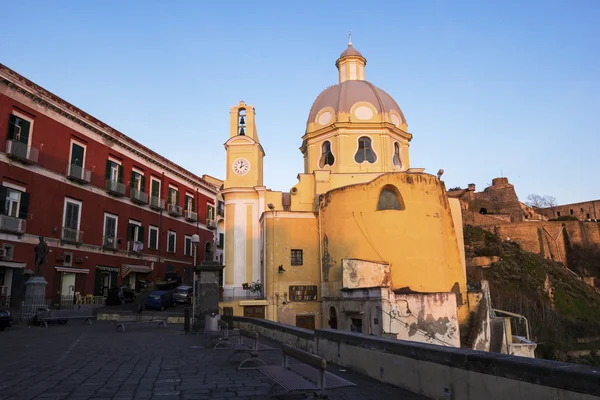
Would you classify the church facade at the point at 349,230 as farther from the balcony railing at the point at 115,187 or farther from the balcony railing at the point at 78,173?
the balcony railing at the point at 78,173

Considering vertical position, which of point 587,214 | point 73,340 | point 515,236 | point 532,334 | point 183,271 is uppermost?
point 587,214

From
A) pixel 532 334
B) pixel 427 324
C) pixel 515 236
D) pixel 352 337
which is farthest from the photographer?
pixel 515 236

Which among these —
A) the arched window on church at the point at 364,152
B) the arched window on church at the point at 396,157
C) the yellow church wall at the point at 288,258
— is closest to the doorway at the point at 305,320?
the yellow church wall at the point at 288,258

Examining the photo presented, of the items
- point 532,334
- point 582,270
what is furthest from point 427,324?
point 582,270

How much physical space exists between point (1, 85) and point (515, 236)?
53264 mm

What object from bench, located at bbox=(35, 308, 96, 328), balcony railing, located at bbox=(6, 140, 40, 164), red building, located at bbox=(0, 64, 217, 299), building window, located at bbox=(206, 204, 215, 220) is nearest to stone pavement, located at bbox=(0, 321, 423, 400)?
bench, located at bbox=(35, 308, 96, 328)

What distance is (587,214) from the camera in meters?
72.7

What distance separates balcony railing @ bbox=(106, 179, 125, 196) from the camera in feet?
91.2

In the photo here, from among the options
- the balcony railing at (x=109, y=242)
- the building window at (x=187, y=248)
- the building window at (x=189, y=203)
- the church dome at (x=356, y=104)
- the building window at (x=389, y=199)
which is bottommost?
the balcony railing at (x=109, y=242)

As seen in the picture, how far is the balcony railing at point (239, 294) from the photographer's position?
26761 mm

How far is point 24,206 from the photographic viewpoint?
21859 mm

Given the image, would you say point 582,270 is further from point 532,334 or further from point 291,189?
point 291,189

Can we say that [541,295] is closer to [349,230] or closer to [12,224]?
[349,230]

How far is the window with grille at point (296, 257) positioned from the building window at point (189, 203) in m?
14.2
